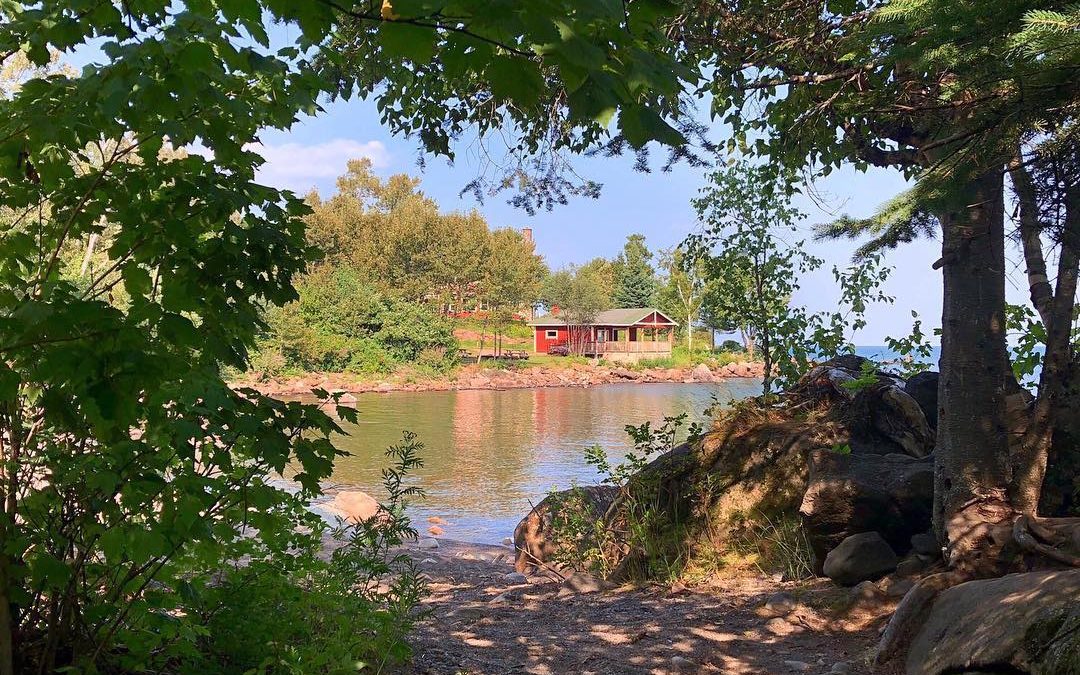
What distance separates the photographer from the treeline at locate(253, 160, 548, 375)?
39.8 m

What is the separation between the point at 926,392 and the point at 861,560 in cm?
255

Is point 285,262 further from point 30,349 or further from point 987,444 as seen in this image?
point 987,444

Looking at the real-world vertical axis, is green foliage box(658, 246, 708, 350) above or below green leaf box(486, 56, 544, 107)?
above

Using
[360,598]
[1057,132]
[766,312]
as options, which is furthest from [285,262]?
[766,312]

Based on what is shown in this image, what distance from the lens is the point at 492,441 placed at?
67.5 ft

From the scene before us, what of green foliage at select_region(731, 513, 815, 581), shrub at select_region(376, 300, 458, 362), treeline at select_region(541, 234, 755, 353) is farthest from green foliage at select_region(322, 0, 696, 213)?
shrub at select_region(376, 300, 458, 362)

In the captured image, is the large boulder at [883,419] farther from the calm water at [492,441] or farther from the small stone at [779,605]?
the calm water at [492,441]

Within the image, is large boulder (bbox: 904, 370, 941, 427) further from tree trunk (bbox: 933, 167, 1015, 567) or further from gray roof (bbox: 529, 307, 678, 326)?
gray roof (bbox: 529, 307, 678, 326)

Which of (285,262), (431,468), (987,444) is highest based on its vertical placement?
(285,262)

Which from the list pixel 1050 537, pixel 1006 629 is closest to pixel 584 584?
pixel 1050 537

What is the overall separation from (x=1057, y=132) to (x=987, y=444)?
2.08 meters

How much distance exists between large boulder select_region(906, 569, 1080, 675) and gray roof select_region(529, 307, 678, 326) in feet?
161

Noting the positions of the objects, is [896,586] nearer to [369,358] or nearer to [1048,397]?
[1048,397]

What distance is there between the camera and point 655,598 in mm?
5688
